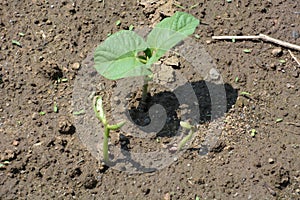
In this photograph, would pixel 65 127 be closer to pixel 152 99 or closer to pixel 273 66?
pixel 152 99

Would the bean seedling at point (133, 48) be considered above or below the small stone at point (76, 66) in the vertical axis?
above

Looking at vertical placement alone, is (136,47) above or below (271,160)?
above

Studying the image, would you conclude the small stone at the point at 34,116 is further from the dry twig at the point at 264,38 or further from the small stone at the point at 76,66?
the dry twig at the point at 264,38

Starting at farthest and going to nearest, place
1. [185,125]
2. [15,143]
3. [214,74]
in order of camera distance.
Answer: [214,74], [15,143], [185,125]

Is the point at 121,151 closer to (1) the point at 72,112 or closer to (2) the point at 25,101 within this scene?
(1) the point at 72,112

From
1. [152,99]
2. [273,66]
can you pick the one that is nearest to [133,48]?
[152,99]

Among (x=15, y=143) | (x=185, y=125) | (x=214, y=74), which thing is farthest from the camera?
(x=214, y=74)

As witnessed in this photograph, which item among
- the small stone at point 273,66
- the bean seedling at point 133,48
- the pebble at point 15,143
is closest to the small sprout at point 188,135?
the bean seedling at point 133,48

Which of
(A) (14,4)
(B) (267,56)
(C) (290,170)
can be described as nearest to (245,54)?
(B) (267,56)
